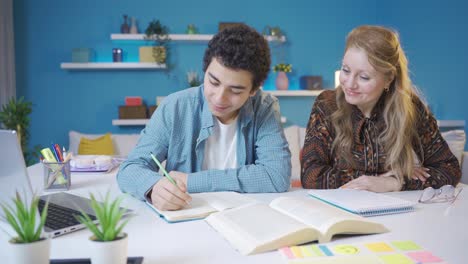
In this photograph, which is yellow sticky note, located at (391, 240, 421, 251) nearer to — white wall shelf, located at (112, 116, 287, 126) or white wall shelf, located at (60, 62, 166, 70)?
white wall shelf, located at (112, 116, 287, 126)

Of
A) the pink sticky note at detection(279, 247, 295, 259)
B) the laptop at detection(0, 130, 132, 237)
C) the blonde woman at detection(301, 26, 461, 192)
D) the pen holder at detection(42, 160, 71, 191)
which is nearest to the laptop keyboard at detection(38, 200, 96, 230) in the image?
the laptop at detection(0, 130, 132, 237)

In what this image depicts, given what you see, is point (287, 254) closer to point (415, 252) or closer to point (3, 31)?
point (415, 252)

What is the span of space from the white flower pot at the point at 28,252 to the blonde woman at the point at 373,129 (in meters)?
1.03

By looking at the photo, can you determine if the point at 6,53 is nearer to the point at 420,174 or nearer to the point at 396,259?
the point at 420,174

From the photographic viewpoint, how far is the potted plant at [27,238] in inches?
23.4

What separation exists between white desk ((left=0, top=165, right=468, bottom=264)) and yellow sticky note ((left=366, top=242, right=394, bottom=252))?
3cm

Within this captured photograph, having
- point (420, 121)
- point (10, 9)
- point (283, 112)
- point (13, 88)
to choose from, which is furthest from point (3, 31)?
point (420, 121)

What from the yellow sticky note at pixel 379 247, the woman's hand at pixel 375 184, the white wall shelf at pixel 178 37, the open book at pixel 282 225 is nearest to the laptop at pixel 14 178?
the open book at pixel 282 225

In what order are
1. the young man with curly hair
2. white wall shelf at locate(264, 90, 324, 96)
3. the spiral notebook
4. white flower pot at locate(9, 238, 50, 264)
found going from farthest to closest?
white wall shelf at locate(264, 90, 324, 96)
the young man with curly hair
the spiral notebook
white flower pot at locate(9, 238, 50, 264)

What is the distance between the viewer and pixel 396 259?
2.42ft

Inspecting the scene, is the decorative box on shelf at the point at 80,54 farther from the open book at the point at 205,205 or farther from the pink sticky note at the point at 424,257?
the pink sticky note at the point at 424,257

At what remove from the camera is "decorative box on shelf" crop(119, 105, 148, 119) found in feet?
13.0

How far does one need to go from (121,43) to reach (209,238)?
3.61 m

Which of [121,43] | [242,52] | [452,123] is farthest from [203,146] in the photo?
[121,43]
